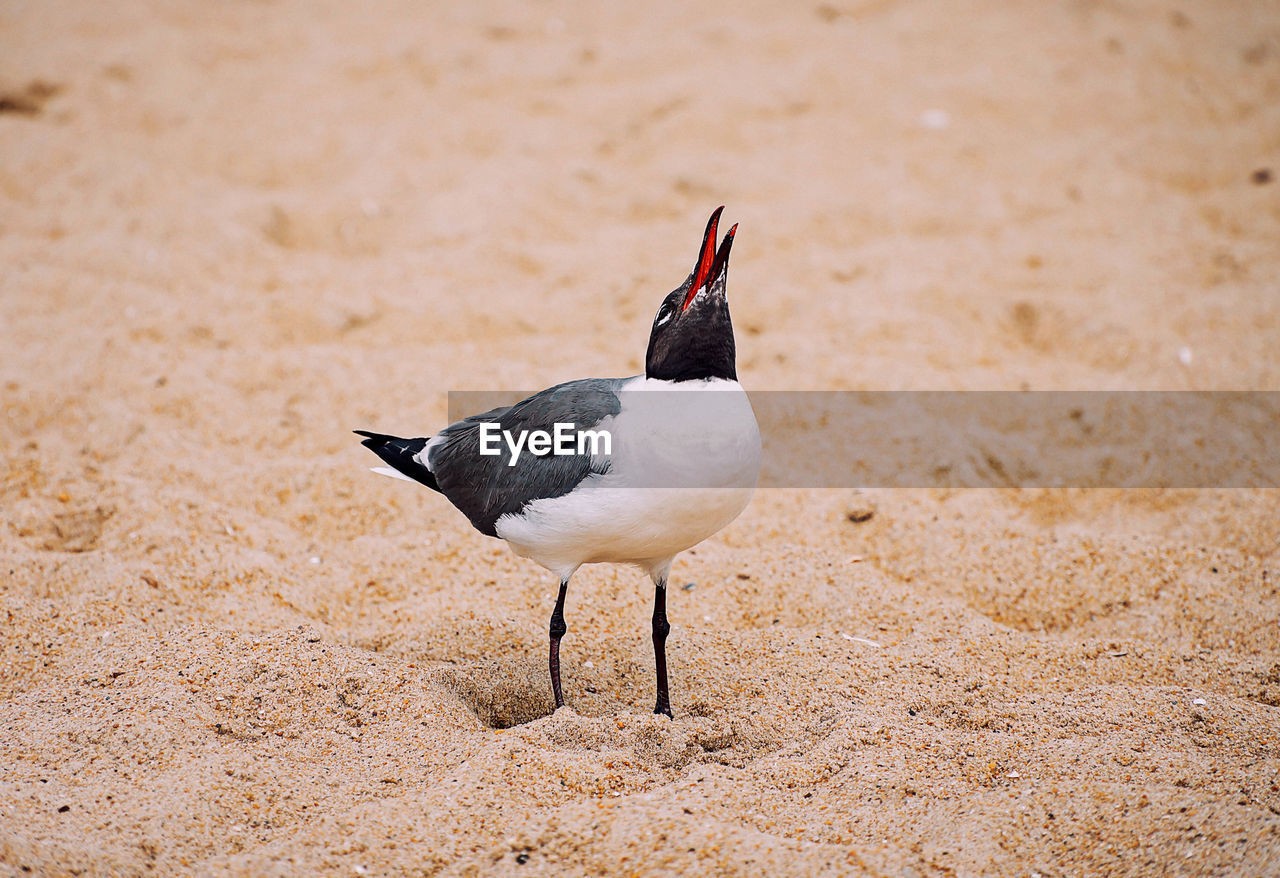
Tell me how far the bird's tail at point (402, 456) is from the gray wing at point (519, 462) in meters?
0.08

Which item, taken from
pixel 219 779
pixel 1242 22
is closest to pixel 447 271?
pixel 219 779

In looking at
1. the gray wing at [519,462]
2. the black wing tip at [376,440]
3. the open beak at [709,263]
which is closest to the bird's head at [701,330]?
the open beak at [709,263]

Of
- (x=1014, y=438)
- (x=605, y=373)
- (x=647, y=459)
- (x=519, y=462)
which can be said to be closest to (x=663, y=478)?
(x=647, y=459)

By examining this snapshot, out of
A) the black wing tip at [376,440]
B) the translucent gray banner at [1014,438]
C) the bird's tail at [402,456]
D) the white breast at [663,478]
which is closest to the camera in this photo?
the white breast at [663,478]

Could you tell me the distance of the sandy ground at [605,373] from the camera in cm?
267

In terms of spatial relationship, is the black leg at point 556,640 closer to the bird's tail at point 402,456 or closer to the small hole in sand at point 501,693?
the small hole in sand at point 501,693

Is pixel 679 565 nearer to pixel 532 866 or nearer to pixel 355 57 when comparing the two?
pixel 532 866

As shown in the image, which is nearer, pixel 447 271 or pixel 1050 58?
pixel 447 271

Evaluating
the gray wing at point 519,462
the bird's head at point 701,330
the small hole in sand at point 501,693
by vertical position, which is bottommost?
the small hole in sand at point 501,693

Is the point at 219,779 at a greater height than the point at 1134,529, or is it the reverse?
the point at 219,779

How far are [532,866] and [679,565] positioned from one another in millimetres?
1796

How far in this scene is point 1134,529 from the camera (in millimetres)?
4254
